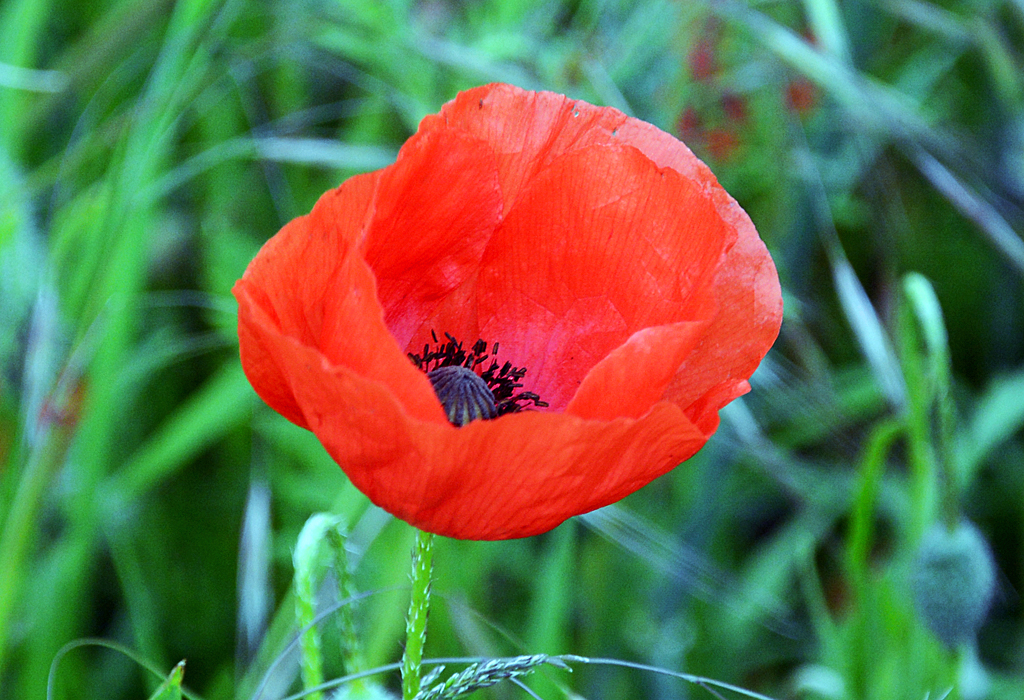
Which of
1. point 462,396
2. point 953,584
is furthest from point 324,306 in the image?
point 953,584

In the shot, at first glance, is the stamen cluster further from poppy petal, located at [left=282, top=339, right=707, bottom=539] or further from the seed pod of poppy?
the seed pod of poppy

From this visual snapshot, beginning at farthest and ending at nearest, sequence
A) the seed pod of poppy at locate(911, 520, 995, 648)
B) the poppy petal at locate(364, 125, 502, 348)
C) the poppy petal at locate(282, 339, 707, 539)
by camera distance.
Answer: the seed pod of poppy at locate(911, 520, 995, 648)
the poppy petal at locate(364, 125, 502, 348)
the poppy petal at locate(282, 339, 707, 539)

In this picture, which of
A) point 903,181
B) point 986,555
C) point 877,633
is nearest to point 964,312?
point 903,181

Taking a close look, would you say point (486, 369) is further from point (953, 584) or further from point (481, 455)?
point (953, 584)

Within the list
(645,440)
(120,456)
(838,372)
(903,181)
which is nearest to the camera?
(645,440)

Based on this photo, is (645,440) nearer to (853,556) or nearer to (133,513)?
(853,556)

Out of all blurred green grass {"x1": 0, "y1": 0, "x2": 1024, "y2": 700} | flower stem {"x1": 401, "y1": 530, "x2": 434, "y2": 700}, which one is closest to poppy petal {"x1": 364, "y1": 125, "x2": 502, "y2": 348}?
flower stem {"x1": 401, "y1": 530, "x2": 434, "y2": 700}
